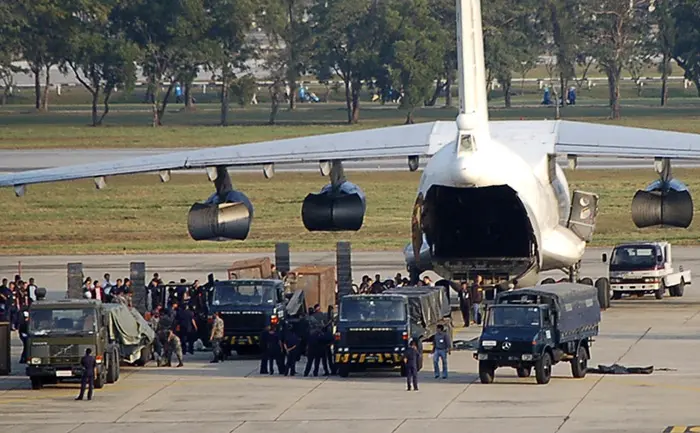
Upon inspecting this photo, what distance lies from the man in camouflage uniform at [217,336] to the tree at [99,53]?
278ft

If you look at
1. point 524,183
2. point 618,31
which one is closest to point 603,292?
point 524,183

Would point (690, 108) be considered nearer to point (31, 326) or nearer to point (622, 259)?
point (622, 259)

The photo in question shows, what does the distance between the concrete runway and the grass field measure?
21.3 metres

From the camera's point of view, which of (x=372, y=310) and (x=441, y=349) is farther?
(x=372, y=310)

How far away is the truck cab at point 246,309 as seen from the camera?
120 ft

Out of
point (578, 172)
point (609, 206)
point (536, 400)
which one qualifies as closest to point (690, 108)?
point (578, 172)

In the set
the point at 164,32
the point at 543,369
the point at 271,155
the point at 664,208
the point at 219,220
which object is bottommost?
the point at 543,369

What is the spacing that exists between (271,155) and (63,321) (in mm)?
7499

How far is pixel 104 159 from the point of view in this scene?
87.6 meters

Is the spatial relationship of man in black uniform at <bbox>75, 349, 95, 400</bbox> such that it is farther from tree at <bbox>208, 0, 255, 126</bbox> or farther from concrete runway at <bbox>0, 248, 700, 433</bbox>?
tree at <bbox>208, 0, 255, 126</bbox>

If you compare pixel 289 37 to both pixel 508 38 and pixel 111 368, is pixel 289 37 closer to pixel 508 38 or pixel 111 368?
pixel 508 38

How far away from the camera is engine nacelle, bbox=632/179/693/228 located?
3919 centimetres

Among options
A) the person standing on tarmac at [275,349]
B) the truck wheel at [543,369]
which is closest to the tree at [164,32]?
the person standing on tarmac at [275,349]

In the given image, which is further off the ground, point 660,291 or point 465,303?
point 465,303
